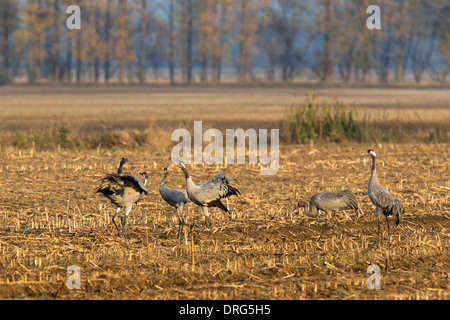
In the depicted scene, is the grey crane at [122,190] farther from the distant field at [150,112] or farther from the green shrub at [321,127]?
the distant field at [150,112]

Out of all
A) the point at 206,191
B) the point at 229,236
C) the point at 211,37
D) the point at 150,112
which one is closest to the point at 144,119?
the point at 150,112

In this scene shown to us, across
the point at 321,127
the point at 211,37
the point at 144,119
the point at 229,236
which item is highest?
the point at 211,37

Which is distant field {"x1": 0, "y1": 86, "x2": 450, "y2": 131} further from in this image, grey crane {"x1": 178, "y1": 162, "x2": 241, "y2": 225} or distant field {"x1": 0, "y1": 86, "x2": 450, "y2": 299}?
grey crane {"x1": 178, "y1": 162, "x2": 241, "y2": 225}

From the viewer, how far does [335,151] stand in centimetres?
1908

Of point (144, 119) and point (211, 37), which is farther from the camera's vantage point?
point (211, 37)

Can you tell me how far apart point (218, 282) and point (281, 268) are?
0.85m

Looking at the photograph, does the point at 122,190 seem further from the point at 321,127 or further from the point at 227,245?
the point at 321,127

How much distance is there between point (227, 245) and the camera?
9172mm

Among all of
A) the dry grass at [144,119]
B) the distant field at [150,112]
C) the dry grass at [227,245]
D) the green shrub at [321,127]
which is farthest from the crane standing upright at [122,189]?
the distant field at [150,112]

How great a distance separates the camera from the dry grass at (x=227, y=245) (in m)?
7.42

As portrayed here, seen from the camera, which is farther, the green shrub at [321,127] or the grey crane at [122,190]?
the green shrub at [321,127]

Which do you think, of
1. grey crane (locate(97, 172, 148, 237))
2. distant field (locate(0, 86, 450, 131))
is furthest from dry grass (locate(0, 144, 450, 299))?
distant field (locate(0, 86, 450, 131))

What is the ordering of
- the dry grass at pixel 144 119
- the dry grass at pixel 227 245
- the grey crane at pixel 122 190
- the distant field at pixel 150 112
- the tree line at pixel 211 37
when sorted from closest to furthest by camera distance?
the dry grass at pixel 227 245 → the grey crane at pixel 122 190 → the dry grass at pixel 144 119 → the distant field at pixel 150 112 → the tree line at pixel 211 37
